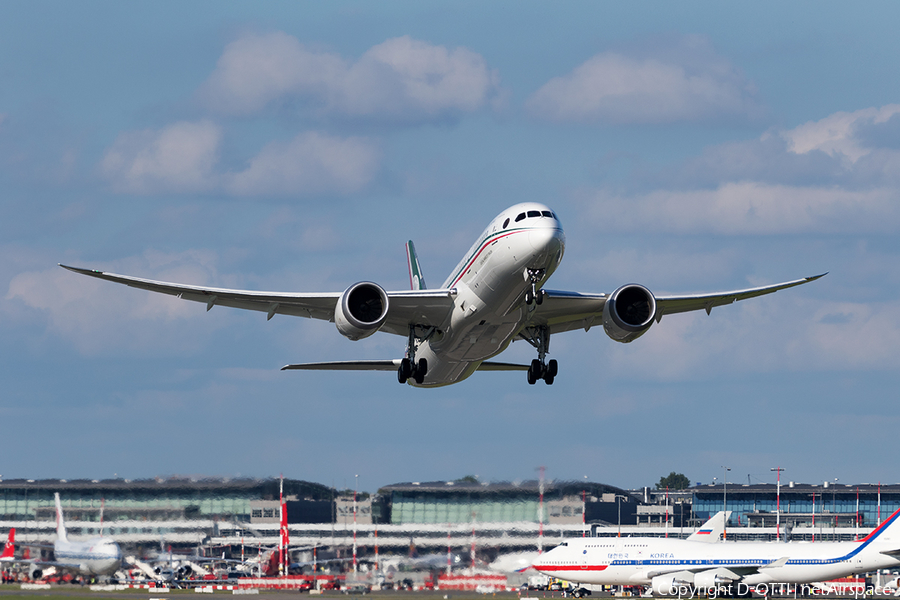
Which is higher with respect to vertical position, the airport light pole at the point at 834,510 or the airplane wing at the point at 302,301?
the airplane wing at the point at 302,301

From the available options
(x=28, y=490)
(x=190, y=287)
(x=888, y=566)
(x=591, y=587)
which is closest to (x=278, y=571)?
(x=28, y=490)

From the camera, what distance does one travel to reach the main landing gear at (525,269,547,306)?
108 feet

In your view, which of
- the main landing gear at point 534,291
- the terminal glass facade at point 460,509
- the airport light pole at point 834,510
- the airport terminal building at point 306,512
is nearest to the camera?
the main landing gear at point 534,291

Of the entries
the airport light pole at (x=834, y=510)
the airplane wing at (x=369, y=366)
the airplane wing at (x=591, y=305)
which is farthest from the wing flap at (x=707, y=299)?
the airport light pole at (x=834, y=510)

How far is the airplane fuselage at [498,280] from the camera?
107 feet

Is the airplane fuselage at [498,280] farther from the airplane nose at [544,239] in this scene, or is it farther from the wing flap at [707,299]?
the wing flap at [707,299]

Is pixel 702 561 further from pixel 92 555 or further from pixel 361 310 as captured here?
pixel 361 310

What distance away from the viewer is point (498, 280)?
33.8 meters

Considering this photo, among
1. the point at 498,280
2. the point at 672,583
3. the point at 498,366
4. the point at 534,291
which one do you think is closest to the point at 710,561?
the point at 672,583

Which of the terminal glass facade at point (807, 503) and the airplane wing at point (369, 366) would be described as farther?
the terminal glass facade at point (807, 503)

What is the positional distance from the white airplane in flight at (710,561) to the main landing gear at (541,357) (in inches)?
1241

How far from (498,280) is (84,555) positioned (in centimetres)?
4755

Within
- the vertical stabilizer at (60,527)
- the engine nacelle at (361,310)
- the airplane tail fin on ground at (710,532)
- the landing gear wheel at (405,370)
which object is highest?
the engine nacelle at (361,310)

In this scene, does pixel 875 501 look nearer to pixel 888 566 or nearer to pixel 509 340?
pixel 888 566
